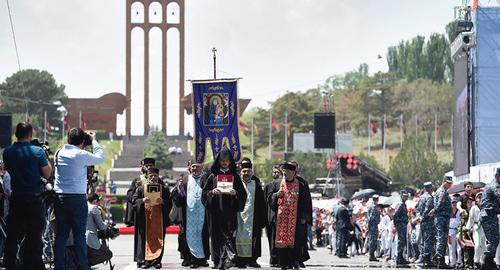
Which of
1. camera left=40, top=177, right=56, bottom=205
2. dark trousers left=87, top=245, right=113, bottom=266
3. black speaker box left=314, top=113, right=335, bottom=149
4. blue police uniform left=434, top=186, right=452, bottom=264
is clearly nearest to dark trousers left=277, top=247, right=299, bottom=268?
dark trousers left=87, top=245, right=113, bottom=266

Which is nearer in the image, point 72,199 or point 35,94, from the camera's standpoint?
point 72,199

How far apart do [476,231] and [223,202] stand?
4649 mm

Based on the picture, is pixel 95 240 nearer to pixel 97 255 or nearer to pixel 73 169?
pixel 97 255

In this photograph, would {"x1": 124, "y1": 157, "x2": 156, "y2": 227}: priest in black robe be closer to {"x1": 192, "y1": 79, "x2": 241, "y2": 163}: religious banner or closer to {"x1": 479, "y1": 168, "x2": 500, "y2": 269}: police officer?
{"x1": 192, "y1": 79, "x2": 241, "y2": 163}: religious banner

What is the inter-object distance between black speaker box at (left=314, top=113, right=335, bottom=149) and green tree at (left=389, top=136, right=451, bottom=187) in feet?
121

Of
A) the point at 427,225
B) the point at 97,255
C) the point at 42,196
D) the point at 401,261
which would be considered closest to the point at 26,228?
the point at 42,196

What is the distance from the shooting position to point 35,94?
135m

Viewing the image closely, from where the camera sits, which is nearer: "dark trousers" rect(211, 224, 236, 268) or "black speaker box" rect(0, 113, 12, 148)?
"dark trousers" rect(211, 224, 236, 268)

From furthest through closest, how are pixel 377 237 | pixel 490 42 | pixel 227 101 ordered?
pixel 490 42, pixel 377 237, pixel 227 101

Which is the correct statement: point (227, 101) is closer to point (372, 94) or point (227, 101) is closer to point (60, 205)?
point (60, 205)

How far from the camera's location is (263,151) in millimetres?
126438

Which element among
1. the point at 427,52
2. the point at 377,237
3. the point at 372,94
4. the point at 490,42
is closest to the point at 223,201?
the point at 377,237

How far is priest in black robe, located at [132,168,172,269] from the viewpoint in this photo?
20516 millimetres

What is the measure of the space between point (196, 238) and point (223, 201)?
5.57 feet
